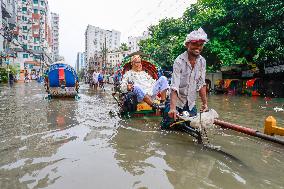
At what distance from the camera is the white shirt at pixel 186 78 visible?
485 cm

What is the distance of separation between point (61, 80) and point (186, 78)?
10919 millimetres

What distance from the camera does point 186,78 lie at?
Answer: 5039 millimetres

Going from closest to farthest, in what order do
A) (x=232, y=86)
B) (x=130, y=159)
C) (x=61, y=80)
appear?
1. (x=130, y=159)
2. (x=61, y=80)
3. (x=232, y=86)

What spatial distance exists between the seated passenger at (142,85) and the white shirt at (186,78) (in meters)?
2.05

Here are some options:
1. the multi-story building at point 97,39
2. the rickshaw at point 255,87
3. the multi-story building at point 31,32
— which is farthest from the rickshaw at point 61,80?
the multi-story building at point 97,39

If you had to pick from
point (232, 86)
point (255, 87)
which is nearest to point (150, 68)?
point (255, 87)

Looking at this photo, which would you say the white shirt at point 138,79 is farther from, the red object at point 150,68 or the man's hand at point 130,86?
the red object at point 150,68

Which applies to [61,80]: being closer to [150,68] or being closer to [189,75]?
[150,68]

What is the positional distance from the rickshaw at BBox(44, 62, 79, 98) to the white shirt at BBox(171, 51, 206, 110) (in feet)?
35.3

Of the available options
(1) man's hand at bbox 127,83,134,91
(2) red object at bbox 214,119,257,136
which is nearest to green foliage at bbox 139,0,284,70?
(2) red object at bbox 214,119,257,136

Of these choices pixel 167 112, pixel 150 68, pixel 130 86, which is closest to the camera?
pixel 167 112

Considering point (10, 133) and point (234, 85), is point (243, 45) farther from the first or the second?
point (10, 133)

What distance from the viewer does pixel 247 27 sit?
20.7 metres

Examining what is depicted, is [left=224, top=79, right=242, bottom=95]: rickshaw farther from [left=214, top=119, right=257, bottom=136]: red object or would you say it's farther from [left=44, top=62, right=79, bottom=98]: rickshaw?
[left=214, top=119, right=257, bottom=136]: red object
